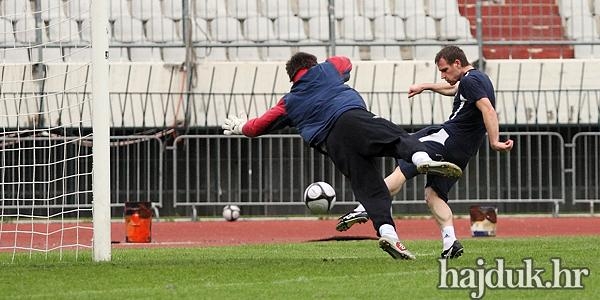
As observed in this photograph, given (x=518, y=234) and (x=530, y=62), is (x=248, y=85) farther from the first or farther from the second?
(x=518, y=234)

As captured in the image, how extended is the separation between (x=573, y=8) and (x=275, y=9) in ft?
16.3

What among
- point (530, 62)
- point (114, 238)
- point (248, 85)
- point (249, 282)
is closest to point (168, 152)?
point (248, 85)

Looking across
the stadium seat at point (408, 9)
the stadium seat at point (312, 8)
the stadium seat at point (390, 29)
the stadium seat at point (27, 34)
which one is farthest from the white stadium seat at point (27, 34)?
the stadium seat at point (408, 9)

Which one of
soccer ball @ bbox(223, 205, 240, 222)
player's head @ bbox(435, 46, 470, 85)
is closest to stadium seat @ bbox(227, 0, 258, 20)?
soccer ball @ bbox(223, 205, 240, 222)

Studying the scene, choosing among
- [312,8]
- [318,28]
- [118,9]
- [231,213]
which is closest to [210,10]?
[118,9]

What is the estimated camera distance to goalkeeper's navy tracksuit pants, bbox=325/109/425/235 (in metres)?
10.2

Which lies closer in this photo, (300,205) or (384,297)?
(384,297)

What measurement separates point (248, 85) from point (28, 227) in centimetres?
464

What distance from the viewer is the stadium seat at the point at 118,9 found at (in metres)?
22.2

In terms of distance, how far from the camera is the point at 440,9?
22625 mm

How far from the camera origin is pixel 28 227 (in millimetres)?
18094

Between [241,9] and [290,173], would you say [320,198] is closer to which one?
[290,173]

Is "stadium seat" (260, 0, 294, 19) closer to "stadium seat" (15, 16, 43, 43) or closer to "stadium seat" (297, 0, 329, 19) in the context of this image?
"stadium seat" (297, 0, 329, 19)

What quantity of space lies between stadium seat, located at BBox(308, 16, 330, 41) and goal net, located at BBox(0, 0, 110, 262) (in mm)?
3611
